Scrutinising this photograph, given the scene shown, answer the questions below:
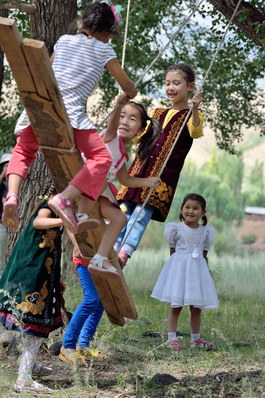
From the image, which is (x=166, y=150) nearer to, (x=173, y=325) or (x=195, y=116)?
(x=195, y=116)

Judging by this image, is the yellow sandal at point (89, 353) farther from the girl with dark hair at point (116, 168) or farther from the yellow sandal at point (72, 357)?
the girl with dark hair at point (116, 168)

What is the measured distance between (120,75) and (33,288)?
5.06 feet

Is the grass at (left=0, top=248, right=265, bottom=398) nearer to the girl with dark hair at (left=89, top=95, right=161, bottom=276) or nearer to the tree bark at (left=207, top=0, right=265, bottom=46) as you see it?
the girl with dark hair at (left=89, top=95, right=161, bottom=276)

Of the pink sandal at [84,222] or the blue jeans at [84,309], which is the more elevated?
the pink sandal at [84,222]

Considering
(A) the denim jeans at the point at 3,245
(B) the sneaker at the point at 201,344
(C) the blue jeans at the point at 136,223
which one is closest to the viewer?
(C) the blue jeans at the point at 136,223

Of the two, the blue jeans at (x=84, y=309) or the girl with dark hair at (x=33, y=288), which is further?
the blue jeans at (x=84, y=309)

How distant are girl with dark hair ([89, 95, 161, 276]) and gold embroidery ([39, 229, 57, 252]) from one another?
49 centimetres

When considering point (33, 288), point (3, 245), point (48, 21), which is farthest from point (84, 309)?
point (48, 21)

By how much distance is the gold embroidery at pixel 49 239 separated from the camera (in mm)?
5512

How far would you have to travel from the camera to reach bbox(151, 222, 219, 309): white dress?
7477 mm

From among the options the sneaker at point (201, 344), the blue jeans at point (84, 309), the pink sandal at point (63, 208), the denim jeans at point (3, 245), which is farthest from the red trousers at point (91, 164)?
the denim jeans at point (3, 245)

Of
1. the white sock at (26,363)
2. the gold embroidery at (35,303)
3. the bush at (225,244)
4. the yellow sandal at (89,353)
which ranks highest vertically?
the gold embroidery at (35,303)

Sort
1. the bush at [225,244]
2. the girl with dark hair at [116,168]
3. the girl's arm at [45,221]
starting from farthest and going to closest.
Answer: the bush at [225,244]
the girl's arm at [45,221]
the girl with dark hair at [116,168]

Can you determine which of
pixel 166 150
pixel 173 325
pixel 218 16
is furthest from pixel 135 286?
pixel 166 150
